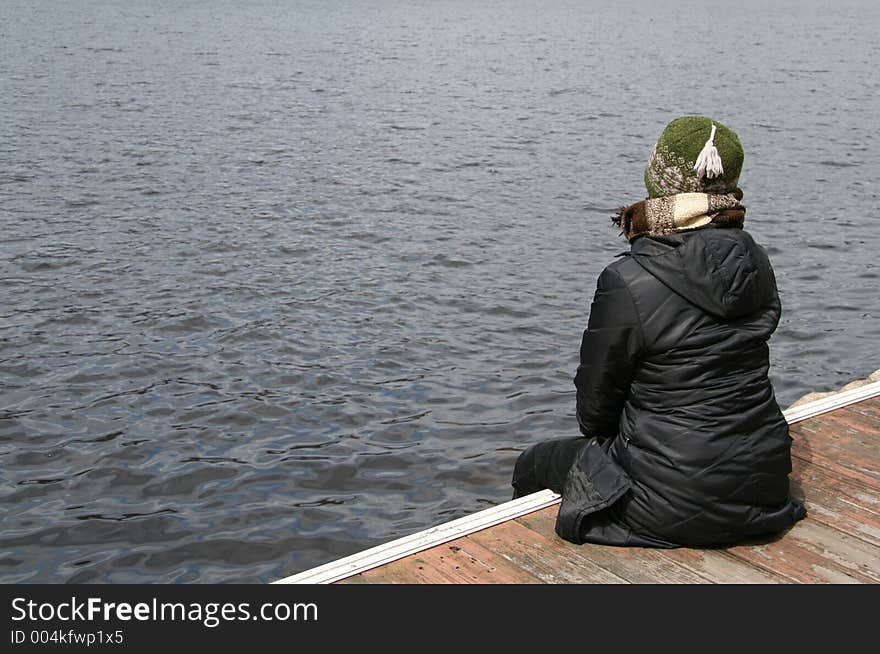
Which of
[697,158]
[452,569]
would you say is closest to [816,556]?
[452,569]

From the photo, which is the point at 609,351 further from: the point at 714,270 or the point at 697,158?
the point at 697,158

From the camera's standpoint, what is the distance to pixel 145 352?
11234mm

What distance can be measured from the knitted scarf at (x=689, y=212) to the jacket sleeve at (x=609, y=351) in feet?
1.05

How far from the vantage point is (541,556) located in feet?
17.6

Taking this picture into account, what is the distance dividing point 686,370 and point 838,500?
1.80 meters

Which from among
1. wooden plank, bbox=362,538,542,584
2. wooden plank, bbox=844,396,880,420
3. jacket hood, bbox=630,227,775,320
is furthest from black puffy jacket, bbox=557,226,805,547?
wooden plank, bbox=844,396,880,420

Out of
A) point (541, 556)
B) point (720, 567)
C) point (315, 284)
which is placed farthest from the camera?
point (315, 284)

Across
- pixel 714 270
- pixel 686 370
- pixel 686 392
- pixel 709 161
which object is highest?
pixel 709 161

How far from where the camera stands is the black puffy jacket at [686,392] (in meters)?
4.88

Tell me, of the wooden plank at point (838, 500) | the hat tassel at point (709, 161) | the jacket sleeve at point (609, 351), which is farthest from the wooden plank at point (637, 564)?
the hat tassel at point (709, 161)

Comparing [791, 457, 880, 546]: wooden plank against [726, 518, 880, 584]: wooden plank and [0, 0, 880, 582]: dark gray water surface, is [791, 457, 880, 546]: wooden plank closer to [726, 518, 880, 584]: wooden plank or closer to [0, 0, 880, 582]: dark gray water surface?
[726, 518, 880, 584]: wooden plank

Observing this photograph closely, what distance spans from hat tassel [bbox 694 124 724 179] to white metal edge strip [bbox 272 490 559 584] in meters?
2.07
